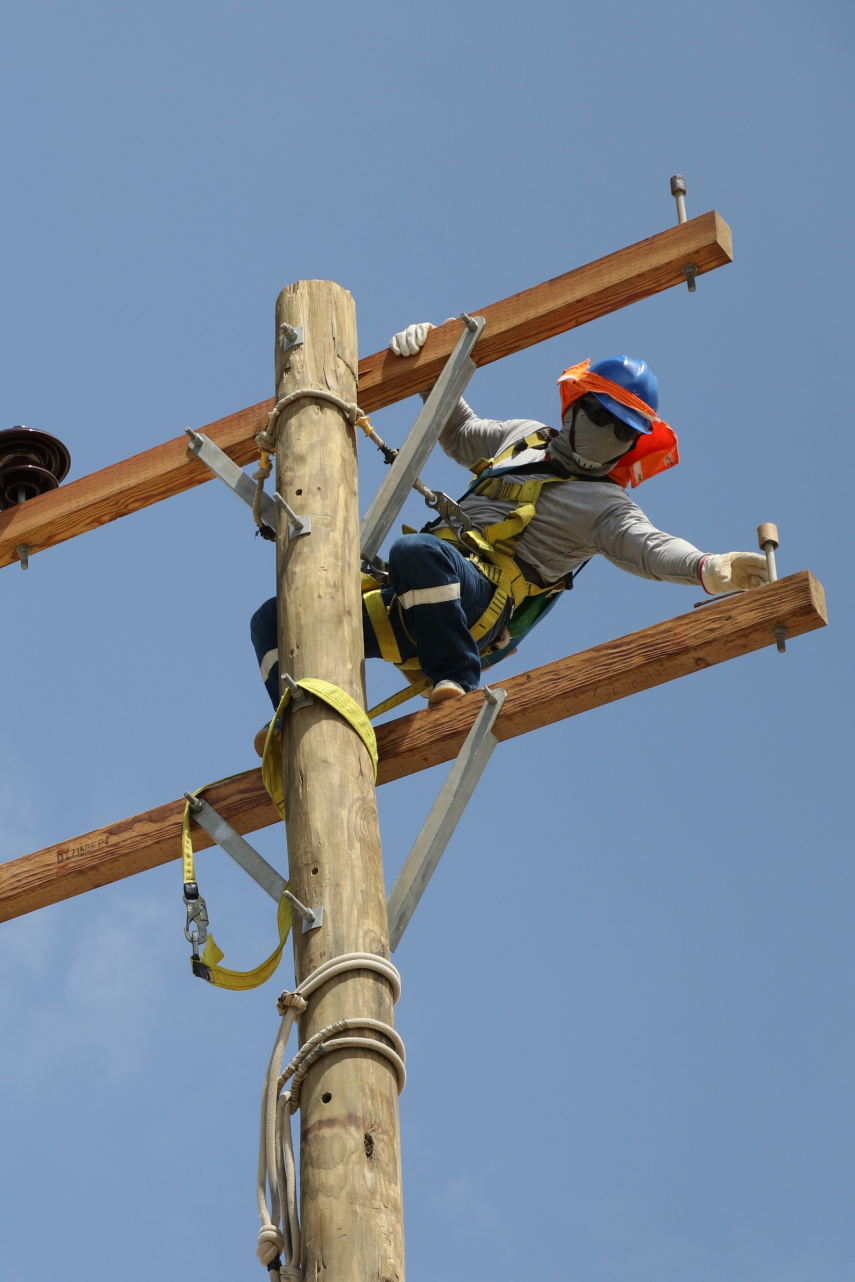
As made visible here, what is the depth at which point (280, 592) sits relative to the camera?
4.77 m

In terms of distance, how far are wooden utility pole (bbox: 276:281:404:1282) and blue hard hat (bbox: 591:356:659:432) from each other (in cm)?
86

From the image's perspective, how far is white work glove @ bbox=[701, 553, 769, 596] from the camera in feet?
16.0

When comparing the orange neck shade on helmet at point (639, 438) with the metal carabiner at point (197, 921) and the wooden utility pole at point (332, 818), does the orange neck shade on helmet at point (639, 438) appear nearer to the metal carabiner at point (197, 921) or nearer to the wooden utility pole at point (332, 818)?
the wooden utility pole at point (332, 818)

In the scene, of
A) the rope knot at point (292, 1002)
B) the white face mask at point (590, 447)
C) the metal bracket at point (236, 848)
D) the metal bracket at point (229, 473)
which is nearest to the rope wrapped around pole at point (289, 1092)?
the rope knot at point (292, 1002)

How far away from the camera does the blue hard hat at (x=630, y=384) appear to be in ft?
18.7

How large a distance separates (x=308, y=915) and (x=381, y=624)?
1467mm

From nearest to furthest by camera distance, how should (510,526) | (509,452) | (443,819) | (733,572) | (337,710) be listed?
1. (337,710)
2. (443,819)
3. (733,572)
4. (510,526)
5. (509,452)

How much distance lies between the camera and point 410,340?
546 centimetres

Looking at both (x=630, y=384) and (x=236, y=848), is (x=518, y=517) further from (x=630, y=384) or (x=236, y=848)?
(x=236, y=848)

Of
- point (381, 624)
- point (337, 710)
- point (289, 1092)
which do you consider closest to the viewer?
point (289, 1092)

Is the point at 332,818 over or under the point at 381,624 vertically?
under

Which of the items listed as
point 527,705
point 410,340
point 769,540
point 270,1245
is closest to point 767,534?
point 769,540

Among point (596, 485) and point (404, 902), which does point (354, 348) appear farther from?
point (404, 902)

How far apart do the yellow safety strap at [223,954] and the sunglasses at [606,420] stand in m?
1.88
